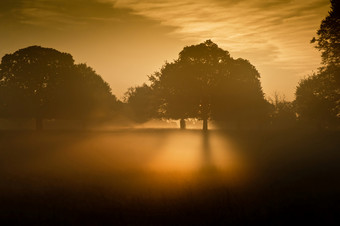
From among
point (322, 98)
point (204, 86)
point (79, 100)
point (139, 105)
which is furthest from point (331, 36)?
point (139, 105)

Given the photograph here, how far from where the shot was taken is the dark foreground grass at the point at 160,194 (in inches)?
489

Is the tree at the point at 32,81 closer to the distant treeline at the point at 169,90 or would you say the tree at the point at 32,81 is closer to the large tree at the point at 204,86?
the distant treeline at the point at 169,90

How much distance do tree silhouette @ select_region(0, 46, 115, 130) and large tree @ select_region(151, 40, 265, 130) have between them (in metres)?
14.8

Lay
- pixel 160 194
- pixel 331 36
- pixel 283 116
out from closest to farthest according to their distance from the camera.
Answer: pixel 160 194
pixel 331 36
pixel 283 116

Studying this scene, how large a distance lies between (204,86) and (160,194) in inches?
1672

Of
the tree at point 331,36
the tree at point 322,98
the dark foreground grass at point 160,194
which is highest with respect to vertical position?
the tree at point 331,36

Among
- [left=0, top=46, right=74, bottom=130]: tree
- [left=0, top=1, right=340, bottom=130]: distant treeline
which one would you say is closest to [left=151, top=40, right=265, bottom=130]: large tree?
[left=0, top=1, right=340, bottom=130]: distant treeline

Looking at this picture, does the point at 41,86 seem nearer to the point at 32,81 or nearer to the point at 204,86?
the point at 32,81

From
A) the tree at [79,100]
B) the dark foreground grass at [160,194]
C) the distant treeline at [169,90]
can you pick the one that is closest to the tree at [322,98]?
the distant treeline at [169,90]

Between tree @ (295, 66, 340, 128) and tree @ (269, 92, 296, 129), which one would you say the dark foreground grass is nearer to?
tree @ (295, 66, 340, 128)

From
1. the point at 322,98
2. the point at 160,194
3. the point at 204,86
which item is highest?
the point at 204,86

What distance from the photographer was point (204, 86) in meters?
57.3

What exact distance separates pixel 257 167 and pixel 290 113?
72.6m

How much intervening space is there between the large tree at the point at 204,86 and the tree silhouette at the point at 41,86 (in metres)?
14.8
